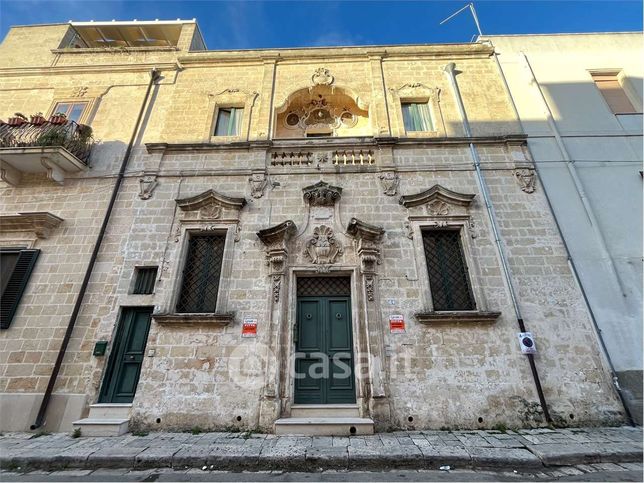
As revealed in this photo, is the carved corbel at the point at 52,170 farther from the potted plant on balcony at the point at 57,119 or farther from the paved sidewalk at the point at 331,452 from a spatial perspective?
the paved sidewalk at the point at 331,452

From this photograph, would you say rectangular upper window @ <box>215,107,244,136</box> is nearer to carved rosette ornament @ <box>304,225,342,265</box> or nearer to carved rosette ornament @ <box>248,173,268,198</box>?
carved rosette ornament @ <box>248,173,268,198</box>

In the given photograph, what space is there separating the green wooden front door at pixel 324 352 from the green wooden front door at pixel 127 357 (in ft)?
10.9

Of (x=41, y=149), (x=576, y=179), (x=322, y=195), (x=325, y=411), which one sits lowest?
(x=325, y=411)

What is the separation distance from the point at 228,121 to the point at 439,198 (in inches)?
262

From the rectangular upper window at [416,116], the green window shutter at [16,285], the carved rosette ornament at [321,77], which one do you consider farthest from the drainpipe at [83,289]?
the rectangular upper window at [416,116]

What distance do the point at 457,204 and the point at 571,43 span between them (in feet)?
25.2

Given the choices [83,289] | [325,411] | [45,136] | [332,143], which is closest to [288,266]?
[325,411]

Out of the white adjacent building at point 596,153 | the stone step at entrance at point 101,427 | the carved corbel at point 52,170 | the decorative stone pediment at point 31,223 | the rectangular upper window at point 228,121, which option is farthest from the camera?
the rectangular upper window at point 228,121

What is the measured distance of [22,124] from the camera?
313 inches

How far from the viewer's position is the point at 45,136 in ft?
24.8

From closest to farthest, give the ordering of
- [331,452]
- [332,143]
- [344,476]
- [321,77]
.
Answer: [344,476], [331,452], [332,143], [321,77]

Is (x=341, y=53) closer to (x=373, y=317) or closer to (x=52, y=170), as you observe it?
(x=373, y=317)

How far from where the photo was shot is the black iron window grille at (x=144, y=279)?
22.1 ft

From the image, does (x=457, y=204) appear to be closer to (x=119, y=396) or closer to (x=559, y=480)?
(x=559, y=480)
